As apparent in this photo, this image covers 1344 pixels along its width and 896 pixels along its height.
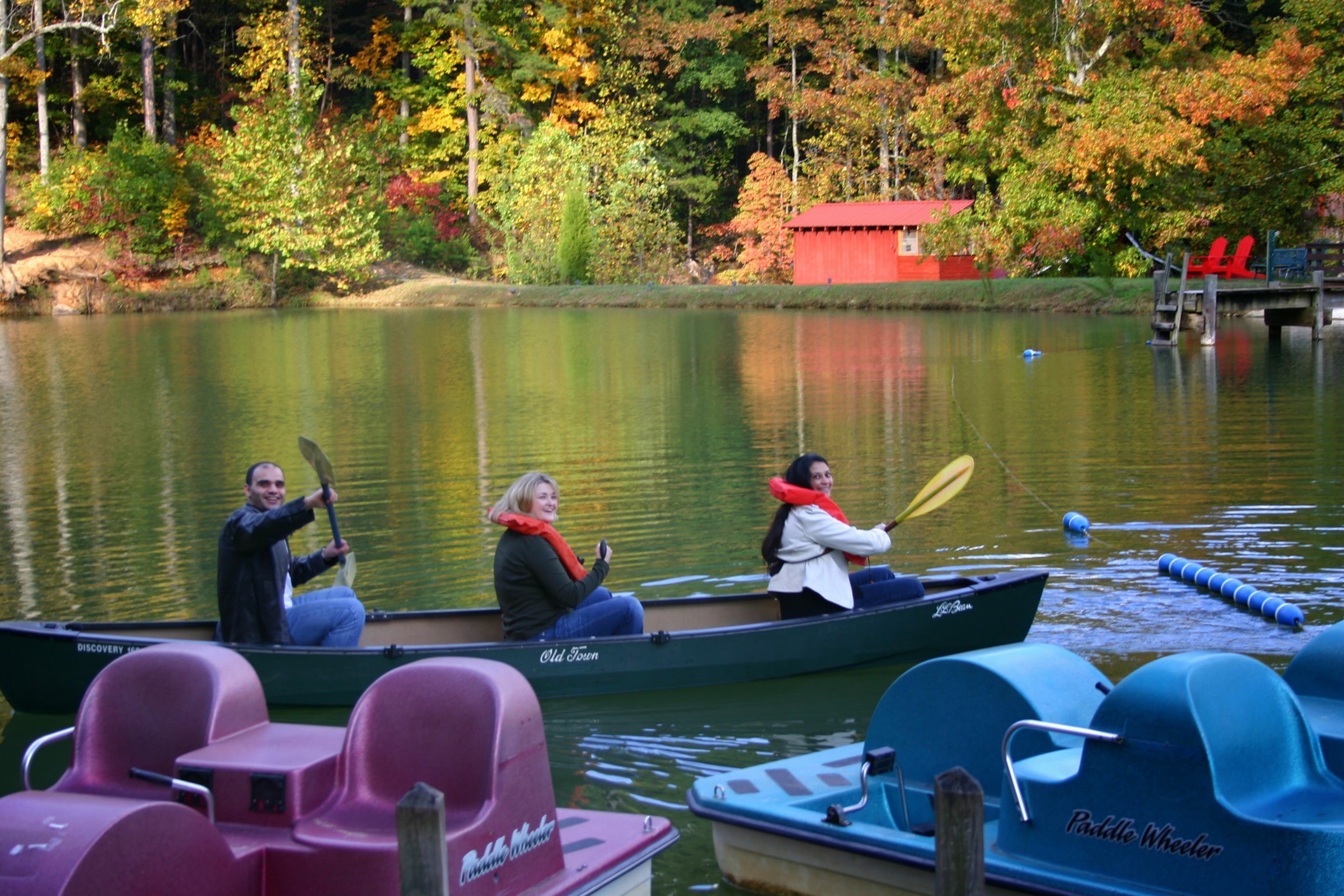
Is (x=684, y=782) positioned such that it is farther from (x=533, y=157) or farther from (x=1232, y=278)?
(x=533, y=157)

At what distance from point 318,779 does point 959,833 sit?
1.76m

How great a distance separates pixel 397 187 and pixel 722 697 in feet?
152

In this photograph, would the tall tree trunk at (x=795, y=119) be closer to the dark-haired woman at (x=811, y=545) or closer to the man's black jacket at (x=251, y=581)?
the dark-haired woman at (x=811, y=545)

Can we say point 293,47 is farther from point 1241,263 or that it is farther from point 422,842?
point 422,842

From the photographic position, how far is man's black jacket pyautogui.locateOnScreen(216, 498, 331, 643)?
21.4ft

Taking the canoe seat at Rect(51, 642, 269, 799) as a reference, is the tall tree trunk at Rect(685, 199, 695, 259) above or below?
above

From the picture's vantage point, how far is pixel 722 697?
738 cm

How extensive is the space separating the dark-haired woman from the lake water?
49 cm

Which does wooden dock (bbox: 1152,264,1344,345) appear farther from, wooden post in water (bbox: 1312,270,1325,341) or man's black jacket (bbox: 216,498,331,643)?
man's black jacket (bbox: 216,498,331,643)

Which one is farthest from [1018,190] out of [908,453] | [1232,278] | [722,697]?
[722,697]

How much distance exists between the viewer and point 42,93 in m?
45.6

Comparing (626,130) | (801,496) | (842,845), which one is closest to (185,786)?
(842,845)

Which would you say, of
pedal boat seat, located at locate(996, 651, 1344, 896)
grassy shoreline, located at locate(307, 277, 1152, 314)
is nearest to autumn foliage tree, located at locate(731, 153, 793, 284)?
grassy shoreline, located at locate(307, 277, 1152, 314)

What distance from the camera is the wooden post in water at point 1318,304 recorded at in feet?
82.2
